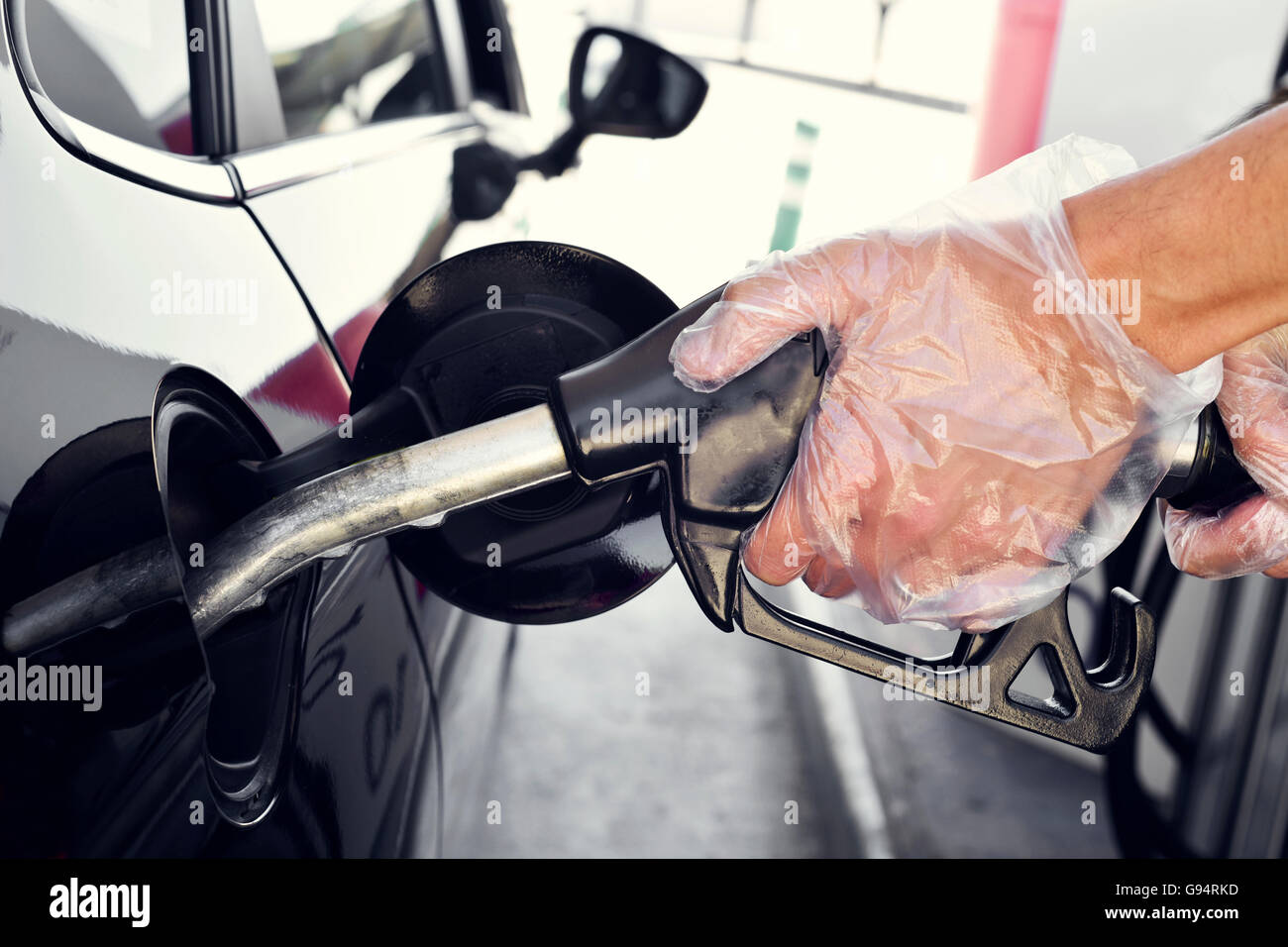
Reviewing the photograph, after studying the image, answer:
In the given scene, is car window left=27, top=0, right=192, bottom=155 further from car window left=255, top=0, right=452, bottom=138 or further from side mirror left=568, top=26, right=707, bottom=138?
side mirror left=568, top=26, right=707, bottom=138

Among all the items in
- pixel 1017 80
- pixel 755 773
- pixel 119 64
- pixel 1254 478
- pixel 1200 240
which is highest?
pixel 1017 80

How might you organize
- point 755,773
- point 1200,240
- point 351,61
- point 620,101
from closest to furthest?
point 1200,240, point 351,61, point 620,101, point 755,773

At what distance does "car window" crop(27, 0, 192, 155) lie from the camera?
59 cm

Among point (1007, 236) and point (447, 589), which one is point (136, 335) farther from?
point (1007, 236)

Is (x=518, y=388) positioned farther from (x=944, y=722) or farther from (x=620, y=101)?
(x=944, y=722)

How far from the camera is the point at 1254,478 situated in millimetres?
763

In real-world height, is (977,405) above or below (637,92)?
below

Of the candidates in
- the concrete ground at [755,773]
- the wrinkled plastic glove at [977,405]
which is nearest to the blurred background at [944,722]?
the concrete ground at [755,773]

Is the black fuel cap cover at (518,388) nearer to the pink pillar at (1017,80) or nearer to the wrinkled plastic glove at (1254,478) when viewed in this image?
the wrinkled plastic glove at (1254,478)

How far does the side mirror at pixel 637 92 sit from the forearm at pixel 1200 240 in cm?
103

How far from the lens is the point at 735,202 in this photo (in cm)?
949

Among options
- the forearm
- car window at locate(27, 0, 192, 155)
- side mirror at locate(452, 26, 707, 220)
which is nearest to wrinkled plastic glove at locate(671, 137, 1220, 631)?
the forearm

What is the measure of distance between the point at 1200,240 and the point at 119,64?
82 centimetres

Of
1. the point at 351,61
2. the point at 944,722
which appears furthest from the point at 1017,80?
the point at 351,61
